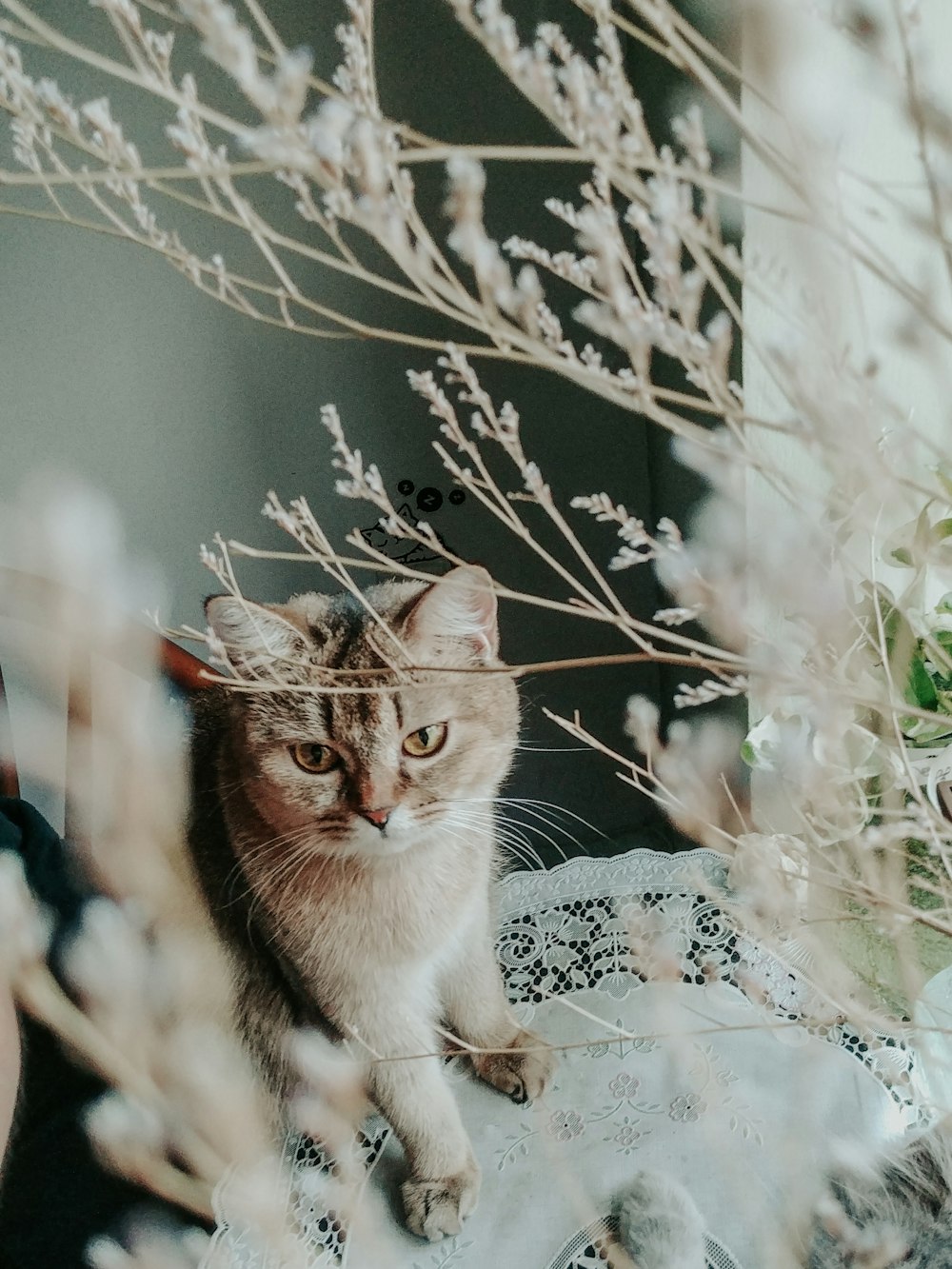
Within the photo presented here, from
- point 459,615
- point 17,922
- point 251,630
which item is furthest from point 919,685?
point 17,922

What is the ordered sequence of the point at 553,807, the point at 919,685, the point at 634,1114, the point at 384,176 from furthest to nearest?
1. the point at 553,807
2. the point at 634,1114
3. the point at 919,685
4. the point at 384,176

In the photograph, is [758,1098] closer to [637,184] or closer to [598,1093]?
[598,1093]

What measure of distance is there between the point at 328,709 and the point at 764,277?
368mm

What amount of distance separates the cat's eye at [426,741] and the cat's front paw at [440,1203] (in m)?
0.26

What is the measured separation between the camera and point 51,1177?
19.4 inches

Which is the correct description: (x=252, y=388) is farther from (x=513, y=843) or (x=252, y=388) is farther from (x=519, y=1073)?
(x=519, y=1073)

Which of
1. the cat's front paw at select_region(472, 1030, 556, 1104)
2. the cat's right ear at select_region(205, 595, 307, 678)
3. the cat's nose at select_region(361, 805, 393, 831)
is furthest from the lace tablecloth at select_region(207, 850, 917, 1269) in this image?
the cat's right ear at select_region(205, 595, 307, 678)

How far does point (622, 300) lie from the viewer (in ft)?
0.60

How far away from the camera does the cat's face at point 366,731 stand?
1.66 ft

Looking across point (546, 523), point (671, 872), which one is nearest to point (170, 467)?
point (546, 523)

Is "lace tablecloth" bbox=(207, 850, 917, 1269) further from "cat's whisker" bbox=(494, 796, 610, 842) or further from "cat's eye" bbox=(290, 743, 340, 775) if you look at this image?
"cat's eye" bbox=(290, 743, 340, 775)

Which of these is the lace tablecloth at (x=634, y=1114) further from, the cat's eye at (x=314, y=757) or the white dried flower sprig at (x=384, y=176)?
the white dried flower sprig at (x=384, y=176)

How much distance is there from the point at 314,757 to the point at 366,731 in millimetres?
38

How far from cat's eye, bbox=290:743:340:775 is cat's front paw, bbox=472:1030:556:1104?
23cm
